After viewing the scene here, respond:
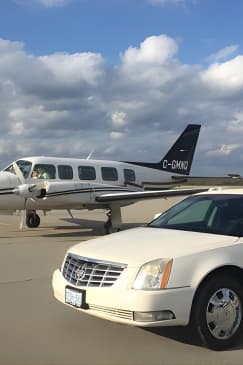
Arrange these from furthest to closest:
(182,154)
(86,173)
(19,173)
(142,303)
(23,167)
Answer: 1. (182,154)
2. (86,173)
3. (23,167)
4. (19,173)
5. (142,303)

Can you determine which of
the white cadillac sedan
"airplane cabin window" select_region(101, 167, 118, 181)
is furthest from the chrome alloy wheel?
"airplane cabin window" select_region(101, 167, 118, 181)

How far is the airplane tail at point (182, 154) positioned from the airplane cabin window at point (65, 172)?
5.44 m

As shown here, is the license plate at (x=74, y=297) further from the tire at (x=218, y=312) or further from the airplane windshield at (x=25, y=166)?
the airplane windshield at (x=25, y=166)

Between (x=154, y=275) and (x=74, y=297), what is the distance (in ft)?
3.16

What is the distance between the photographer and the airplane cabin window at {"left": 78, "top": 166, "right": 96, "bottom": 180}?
756 inches

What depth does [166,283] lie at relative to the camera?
4.98 meters

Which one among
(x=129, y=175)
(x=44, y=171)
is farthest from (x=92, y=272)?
(x=129, y=175)

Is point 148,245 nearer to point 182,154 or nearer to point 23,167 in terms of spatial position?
point 23,167

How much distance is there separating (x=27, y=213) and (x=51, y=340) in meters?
15.1

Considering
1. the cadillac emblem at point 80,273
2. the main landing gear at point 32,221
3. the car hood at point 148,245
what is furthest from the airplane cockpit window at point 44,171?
the cadillac emblem at point 80,273

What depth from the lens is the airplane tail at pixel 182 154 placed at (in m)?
23.8

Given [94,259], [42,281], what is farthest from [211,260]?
[42,281]

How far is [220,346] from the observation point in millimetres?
5125

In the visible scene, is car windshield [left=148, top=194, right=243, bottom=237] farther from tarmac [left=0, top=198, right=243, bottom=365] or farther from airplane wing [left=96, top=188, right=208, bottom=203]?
airplane wing [left=96, top=188, right=208, bottom=203]
